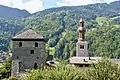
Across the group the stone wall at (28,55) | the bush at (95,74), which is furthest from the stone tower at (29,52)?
the bush at (95,74)

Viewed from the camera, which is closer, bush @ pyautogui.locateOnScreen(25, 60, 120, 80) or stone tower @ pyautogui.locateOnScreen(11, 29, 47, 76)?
bush @ pyautogui.locateOnScreen(25, 60, 120, 80)

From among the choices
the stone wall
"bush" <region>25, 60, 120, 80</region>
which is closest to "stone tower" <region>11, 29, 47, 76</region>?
the stone wall

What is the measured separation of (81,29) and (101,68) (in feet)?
227

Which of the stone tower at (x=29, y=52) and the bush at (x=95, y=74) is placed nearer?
the bush at (x=95, y=74)

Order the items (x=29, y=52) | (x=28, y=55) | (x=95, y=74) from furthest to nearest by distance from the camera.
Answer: (x=29, y=52), (x=28, y=55), (x=95, y=74)

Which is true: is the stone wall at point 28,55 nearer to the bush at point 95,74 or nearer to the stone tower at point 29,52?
the stone tower at point 29,52

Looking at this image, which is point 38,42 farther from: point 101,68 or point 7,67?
point 101,68

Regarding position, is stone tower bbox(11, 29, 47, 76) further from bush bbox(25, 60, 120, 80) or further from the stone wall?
bush bbox(25, 60, 120, 80)

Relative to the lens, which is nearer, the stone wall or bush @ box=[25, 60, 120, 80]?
bush @ box=[25, 60, 120, 80]

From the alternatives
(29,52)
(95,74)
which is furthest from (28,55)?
(95,74)

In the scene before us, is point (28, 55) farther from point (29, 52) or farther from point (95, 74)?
point (95, 74)

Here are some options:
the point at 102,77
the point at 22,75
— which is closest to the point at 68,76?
the point at 102,77

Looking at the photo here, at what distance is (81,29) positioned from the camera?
109m

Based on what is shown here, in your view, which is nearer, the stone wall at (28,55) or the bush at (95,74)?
the bush at (95,74)
